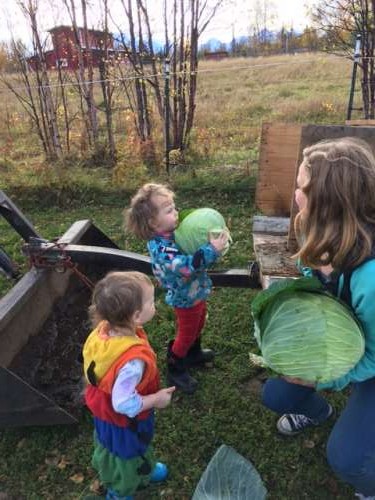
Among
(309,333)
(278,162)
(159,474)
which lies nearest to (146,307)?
(309,333)

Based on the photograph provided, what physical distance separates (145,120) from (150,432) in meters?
6.99

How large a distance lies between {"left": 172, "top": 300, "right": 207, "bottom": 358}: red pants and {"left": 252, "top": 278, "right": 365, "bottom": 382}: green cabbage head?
0.97 metres

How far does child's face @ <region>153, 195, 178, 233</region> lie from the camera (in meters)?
2.51

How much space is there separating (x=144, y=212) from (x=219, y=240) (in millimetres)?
444

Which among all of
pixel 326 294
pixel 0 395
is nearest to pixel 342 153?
pixel 326 294

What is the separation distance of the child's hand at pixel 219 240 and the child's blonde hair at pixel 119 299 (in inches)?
24.8

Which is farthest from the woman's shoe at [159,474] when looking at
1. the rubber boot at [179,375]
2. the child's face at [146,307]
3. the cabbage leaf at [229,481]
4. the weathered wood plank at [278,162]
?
the weathered wood plank at [278,162]

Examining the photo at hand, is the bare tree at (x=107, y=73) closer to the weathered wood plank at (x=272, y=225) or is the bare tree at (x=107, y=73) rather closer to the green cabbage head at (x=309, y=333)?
the weathered wood plank at (x=272, y=225)

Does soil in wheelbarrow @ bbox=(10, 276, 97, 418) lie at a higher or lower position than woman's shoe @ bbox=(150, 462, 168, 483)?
higher

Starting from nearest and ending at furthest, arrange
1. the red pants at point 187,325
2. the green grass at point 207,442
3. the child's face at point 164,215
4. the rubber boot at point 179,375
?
the green grass at point 207,442 → the child's face at point 164,215 → the red pants at point 187,325 → the rubber boot at point 179,375

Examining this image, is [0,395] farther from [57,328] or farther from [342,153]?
[342,153]

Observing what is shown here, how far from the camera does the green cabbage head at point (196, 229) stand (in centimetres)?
245

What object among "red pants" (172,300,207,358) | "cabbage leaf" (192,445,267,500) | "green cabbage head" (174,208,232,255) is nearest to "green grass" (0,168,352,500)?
"cabbage leaf" (192,445,267,500)

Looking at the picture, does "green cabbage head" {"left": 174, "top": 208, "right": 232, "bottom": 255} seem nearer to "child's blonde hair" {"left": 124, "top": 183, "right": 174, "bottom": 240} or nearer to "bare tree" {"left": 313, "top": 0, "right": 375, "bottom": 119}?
"child's blonde hair" {"left": 124, "top": 183, "right": 174, "bottom": 240}
